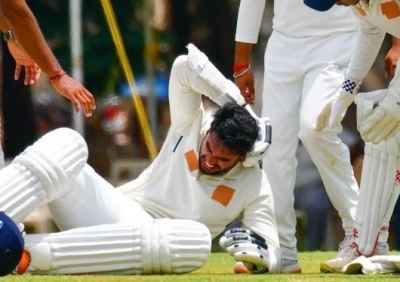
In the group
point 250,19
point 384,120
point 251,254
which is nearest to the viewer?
point 384,120

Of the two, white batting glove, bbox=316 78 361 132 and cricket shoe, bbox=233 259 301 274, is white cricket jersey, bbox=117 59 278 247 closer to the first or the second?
cricket shoe, bbox=233 259 301 274

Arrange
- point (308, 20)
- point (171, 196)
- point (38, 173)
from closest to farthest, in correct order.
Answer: point (38, 173), point (171, 196), point (308, 20)

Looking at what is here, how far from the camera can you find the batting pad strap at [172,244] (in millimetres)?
5648

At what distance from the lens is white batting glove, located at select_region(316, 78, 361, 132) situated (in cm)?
583

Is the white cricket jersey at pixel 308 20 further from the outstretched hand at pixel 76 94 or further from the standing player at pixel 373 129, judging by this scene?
→ the outstretched hand at pixel 76 94

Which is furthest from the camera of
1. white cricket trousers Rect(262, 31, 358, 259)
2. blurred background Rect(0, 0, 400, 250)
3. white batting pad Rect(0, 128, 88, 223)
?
blurred background Rect(0, 0, 400, 250)

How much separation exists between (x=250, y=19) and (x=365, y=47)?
3.90 ft

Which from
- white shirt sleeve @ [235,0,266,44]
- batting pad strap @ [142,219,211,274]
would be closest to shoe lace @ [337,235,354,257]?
batting pad strap @ [142,219,211,274]

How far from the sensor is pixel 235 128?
589 centimetres

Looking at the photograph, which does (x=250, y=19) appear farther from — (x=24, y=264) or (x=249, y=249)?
(x=24, y=264)

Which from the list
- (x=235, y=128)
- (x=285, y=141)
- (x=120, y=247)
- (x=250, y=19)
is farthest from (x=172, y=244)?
(x=250, y=19)

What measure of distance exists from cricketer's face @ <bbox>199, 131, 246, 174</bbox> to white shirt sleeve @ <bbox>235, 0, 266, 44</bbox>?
101 centimetres

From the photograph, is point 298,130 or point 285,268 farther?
point 298,130

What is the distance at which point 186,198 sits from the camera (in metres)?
6.09
